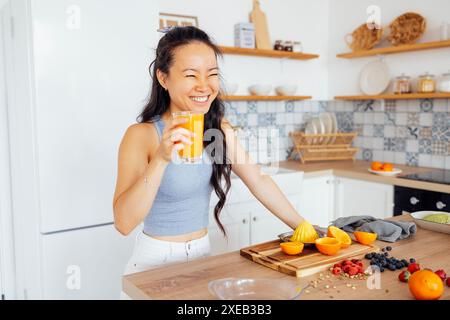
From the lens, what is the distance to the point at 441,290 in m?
1.09

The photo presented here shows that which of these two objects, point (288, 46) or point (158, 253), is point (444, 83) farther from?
point (158, 253)

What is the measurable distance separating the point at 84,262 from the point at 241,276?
1.46m

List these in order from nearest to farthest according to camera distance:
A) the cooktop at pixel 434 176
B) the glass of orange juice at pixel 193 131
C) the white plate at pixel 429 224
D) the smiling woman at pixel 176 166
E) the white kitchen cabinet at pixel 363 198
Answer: the glass of orange juice at pixel 193 131 < the smiling woman at pixel 176 166 < the white plate at pixel 429 224 < the cooktop at pixel 434 176 < the white kitchen cabinet at pixel 363 198

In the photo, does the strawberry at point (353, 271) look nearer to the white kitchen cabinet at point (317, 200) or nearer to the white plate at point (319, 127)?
the white kitchen cabinet at point (317, 200)

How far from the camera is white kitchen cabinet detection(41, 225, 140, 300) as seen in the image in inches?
93.7

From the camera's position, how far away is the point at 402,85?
3.47m

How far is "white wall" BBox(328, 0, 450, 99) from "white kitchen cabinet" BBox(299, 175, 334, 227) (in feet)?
3.26

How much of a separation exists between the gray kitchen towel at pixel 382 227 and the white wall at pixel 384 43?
212 centimetres

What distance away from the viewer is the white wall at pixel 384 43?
3.36 metres

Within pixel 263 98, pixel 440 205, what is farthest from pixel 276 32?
pixel 440 205

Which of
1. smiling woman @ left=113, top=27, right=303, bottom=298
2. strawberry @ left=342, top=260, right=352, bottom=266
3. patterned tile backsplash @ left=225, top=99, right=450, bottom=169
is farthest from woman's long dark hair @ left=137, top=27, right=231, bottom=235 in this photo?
patterned tile backsplash @ left=225, top=99, right=450, bottom=169

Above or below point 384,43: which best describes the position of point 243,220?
below

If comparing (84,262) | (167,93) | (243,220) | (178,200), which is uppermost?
(167,93)

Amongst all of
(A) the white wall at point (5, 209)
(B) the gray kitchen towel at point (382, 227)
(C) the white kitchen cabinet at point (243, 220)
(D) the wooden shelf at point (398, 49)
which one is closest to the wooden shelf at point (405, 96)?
(D) the wooden shelf at point (398, 49)
